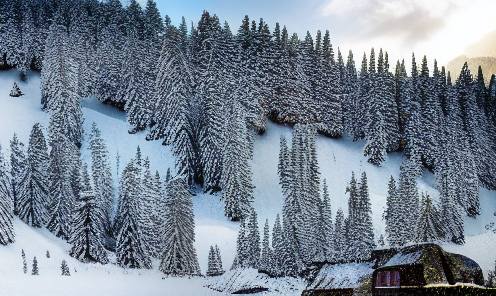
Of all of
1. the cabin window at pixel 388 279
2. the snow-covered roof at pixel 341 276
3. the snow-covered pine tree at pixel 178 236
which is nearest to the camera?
the cabin window at pixel 388 279

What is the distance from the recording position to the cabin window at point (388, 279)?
33.8ft

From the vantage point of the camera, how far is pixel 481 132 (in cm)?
6831

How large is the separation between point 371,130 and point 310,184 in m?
24.6

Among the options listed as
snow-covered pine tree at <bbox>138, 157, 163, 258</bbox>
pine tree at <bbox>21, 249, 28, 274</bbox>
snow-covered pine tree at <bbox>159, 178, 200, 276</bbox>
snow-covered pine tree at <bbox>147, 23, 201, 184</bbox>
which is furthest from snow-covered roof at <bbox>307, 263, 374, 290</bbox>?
snow-covered pine tree at <bbox>147, 23, 201, 184</bbox>

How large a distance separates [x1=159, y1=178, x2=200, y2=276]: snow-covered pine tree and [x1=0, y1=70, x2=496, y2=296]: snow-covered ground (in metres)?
1.46

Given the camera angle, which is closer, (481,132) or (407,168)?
(407,168)

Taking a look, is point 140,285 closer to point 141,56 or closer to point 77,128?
point 77,128

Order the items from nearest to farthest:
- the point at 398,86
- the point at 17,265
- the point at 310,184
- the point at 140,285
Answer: the point at 17,265, the point at 140,285, the point at 310,184, the point at 398,86

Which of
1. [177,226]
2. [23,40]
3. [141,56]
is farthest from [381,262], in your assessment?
[23,40]

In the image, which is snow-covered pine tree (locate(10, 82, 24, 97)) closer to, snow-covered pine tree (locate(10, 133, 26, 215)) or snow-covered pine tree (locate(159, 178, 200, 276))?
snow-covered pine tree (locate(10, 133, 26, 215))

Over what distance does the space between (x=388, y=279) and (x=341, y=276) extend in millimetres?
3174

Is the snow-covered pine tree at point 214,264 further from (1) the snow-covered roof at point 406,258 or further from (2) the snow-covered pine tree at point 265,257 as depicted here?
(1) the snow-covered roof at point 406,258

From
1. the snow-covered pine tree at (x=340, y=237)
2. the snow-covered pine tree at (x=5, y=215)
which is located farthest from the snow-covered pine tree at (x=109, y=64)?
the snow-covered pine tree at (x=340, y=237)

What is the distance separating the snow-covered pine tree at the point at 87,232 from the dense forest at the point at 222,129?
4.7 inches
